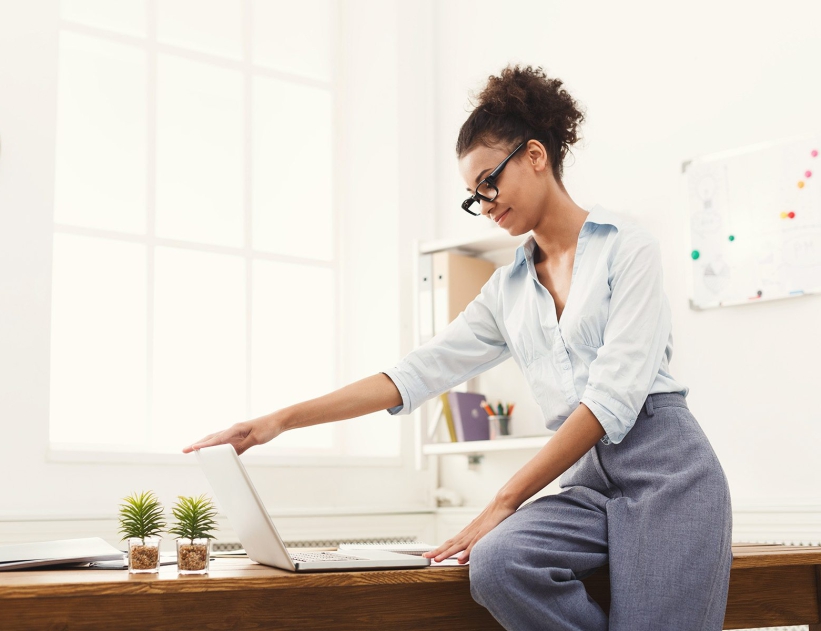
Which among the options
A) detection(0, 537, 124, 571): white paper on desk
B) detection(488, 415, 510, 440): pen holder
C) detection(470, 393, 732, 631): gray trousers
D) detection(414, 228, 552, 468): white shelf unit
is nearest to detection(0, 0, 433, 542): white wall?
detection(414, 228, 552, 468): white shelf unit

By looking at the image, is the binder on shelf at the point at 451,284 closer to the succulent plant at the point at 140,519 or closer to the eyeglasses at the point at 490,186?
the eyeglasses at the point at 490,186

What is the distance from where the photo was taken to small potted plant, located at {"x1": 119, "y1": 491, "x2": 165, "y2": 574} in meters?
1.26

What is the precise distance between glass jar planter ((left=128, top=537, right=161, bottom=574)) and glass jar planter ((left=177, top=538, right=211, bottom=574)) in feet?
0.15

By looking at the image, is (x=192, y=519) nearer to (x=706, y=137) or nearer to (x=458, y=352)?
(x=458, y=352)

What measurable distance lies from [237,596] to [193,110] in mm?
2361

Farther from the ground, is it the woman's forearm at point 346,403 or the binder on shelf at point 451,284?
the binder on shelf at point 451,284

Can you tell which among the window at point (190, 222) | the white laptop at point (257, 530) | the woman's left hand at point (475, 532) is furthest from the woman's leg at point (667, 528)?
the window at point (190, 222)

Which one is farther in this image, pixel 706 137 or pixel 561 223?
pixel 706 137

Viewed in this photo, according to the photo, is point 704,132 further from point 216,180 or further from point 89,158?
point 89,158

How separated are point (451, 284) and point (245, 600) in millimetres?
1946

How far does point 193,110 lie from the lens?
125 inches

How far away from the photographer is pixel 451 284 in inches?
118

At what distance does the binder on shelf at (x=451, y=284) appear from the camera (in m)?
2.99

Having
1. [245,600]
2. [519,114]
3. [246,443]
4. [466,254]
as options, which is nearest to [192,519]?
[245,600]
